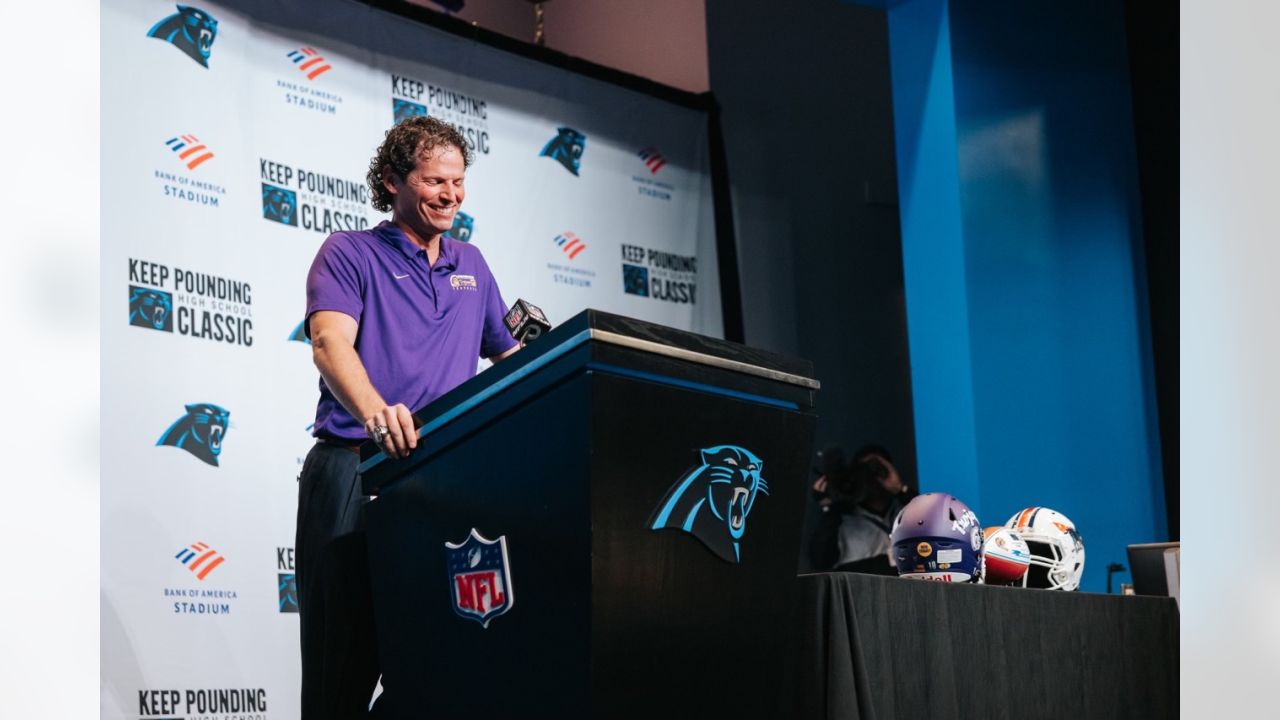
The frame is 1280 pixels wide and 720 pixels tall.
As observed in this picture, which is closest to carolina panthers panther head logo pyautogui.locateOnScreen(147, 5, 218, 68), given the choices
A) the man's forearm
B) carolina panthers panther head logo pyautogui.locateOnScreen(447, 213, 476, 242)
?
carolina panthers panther head logo pyautogui.locateOnScreen(447, 213, 476, 242)

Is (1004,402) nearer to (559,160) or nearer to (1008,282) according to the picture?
(1008,282)

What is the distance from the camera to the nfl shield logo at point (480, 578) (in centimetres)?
174

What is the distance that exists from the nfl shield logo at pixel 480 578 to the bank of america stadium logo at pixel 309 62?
3.92m

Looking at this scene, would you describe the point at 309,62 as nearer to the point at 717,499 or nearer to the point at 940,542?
the point at 940,542

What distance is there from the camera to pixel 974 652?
109 inches

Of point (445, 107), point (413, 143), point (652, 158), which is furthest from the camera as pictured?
point (652, 158)

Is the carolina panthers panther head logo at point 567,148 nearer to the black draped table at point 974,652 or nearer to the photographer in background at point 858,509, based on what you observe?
the photographer in background at point 858,509

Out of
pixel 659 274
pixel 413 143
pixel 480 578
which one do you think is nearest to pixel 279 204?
pixel 659 274

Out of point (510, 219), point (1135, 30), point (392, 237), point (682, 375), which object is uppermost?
point (1135, 30)

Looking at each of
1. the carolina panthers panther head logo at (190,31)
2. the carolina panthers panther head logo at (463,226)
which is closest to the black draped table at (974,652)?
the carolina panthers panther head logo at (463,226)

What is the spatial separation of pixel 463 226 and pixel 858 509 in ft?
7.28

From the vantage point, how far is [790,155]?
838cm
